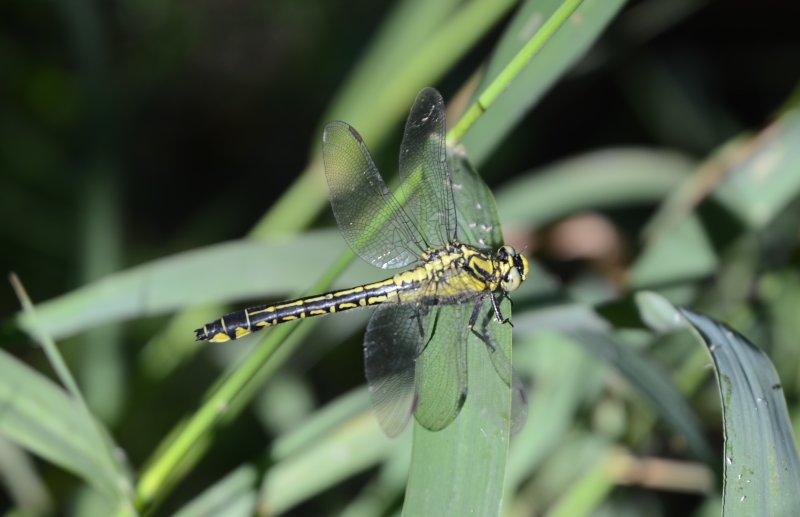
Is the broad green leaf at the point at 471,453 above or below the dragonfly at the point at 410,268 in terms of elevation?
below

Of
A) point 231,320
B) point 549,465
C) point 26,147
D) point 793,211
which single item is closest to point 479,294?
point 231,320

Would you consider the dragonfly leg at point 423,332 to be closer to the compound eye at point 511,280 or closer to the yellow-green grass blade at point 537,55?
the compound eye at point 511,280

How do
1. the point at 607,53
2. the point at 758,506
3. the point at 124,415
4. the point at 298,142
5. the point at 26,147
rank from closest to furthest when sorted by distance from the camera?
the point at 758,506
the point at 124,415
the point at 607,53
the point at 26,147
the point at 298,142

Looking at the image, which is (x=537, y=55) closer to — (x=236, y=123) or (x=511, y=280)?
(x=511, y=280)

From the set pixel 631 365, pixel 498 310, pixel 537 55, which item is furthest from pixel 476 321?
pixel 537 55

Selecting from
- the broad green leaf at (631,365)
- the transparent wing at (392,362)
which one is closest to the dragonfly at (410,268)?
the transparent wing at (392,362)

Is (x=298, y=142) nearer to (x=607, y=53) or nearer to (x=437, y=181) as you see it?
(x=607, y=53)
